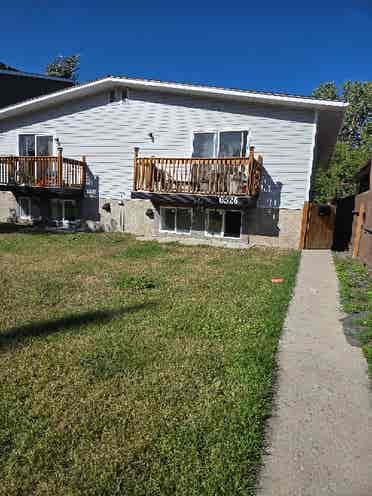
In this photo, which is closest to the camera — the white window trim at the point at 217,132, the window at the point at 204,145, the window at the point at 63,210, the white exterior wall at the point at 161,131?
the white exterior wall at the point at 161,131

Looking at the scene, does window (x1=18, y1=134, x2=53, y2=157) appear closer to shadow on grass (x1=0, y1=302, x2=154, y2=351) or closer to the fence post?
the fence post

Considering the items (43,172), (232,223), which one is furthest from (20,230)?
(232,223)

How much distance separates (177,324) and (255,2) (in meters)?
12.8

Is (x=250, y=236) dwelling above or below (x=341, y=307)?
above

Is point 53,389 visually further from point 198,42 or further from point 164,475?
point 198,42

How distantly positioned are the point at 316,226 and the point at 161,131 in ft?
22.4

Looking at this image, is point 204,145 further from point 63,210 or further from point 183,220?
point 63,210

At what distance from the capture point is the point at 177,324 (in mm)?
4246

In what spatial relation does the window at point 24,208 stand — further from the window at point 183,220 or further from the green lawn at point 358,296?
the green lawn at point 358,296

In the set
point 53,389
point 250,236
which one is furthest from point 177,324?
point 250,236

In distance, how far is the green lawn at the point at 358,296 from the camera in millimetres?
4066

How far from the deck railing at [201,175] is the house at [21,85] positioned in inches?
503

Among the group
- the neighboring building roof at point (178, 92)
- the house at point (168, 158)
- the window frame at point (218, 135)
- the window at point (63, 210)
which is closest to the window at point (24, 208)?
the house at point (168, 158)

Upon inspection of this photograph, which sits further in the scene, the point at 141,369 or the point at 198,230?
the point at 198,230
